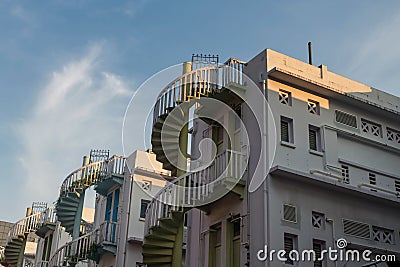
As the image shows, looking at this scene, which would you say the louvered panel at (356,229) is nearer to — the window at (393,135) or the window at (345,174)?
the window at (345,174)

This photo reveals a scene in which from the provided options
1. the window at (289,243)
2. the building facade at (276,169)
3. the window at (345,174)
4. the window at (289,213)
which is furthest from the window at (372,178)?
the window at (289,243)

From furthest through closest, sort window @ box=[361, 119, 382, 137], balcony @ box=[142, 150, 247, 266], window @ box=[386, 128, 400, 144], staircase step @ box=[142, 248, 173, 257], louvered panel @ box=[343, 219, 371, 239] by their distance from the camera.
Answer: window @ box=[386, 128, 400, 144] < window @ box=[361, 119, 382, 137] < staircase step @ box=[142, 248, 173, 257] < louvered panel @ box=[343, 219, 371, 239] < balcony @ box=[142, 150, 247, 266]

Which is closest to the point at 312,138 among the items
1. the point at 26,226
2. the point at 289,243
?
the point at 289,243

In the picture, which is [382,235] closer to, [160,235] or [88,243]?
[160,235]

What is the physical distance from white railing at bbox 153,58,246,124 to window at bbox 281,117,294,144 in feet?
5.16

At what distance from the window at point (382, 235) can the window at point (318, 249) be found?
6.00 ft

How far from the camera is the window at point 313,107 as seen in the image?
15.3m

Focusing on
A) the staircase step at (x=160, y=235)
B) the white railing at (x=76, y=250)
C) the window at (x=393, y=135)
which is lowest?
the staircase step at (x=160, y=235)

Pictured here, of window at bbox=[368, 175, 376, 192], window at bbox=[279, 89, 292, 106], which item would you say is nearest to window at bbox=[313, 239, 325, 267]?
window at bbox=[368, 175, 376, 192]

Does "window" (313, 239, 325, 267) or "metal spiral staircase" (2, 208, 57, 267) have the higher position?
"metal spiral staircase" (2, 208, 57, 267)

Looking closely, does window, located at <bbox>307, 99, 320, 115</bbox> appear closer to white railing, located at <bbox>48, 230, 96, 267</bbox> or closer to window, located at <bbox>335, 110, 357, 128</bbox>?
window, located at <bbox>335, 110, 357, 128</bbox>

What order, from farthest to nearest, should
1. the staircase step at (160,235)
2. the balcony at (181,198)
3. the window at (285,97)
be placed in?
1. the staircase step at (160,235)
2. the window at (285,97)
3. the balcony at (181,198)

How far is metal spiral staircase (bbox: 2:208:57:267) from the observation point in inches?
1095

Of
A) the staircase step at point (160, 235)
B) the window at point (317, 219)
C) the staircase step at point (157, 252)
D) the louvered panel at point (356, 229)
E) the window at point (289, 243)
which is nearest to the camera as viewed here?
the window at point (289, 243)
